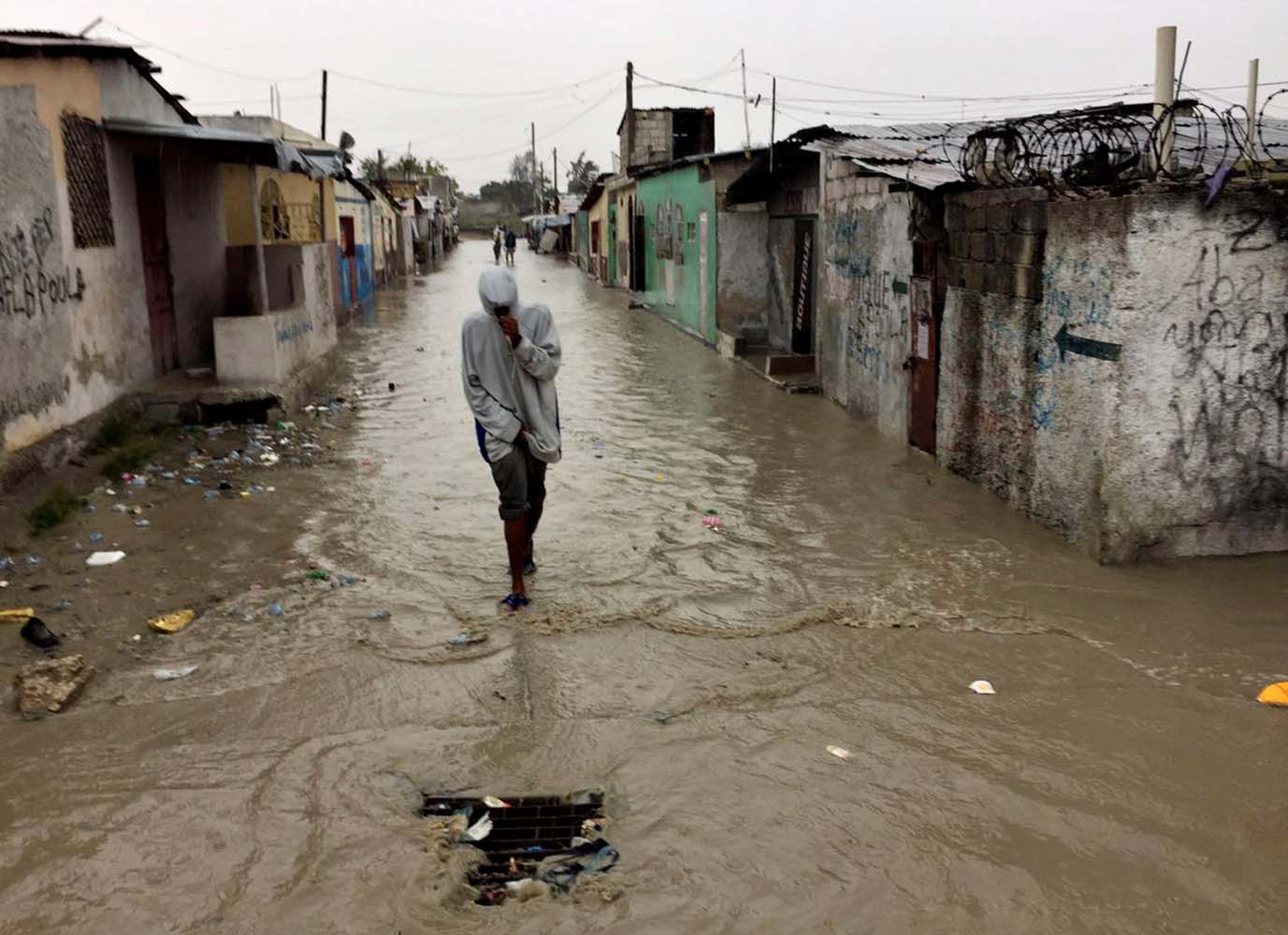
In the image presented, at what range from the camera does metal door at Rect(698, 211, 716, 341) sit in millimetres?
17000

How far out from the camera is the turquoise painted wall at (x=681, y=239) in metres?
16.7

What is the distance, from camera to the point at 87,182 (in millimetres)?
8289

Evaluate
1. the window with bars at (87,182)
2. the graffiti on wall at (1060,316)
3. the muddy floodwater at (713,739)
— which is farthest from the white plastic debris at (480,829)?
the window with bars at (87,182)

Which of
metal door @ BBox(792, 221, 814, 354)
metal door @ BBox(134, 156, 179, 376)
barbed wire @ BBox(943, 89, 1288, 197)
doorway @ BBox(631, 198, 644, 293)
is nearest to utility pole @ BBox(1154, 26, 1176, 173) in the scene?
barbed wire @ BBox(943, 89, 1288, 197)

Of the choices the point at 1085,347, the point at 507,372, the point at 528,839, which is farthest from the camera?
the point at 1085,347

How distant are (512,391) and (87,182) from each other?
4964 millimetres

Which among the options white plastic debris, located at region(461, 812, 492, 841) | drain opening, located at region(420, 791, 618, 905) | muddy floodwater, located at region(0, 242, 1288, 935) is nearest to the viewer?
muddy floodwater, located at region(0, 242, 1288, 935)

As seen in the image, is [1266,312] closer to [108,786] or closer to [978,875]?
[978,875]

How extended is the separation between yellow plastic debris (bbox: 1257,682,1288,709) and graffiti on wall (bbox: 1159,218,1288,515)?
1673 millimetres

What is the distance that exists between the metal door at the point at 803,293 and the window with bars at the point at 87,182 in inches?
322

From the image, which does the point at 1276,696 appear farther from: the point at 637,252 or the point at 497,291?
the point at 637,252

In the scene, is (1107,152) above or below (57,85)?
below

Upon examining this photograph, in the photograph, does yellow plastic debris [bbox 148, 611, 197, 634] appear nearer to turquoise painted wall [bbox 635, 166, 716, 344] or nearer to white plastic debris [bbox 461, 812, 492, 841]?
white plastic debris [bbox 461, 812, 492, 841]

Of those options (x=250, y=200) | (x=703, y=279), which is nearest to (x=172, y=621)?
(x=250, y=200)
